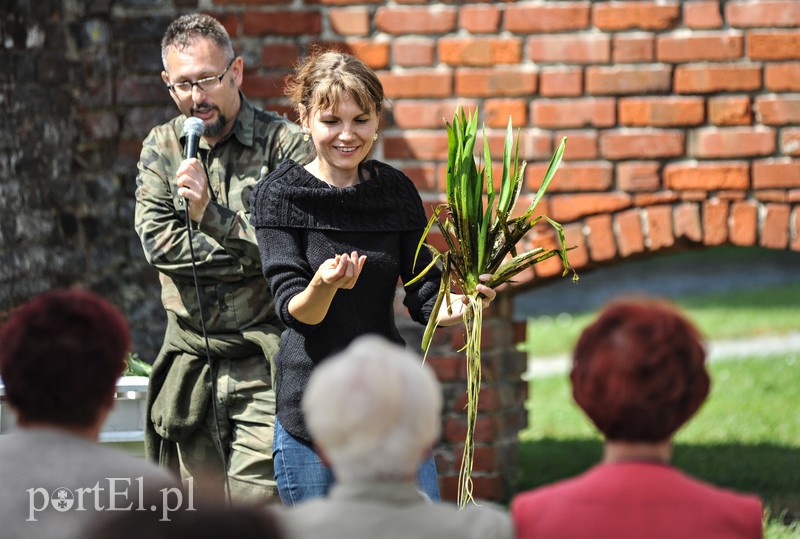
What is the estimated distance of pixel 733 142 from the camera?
506cm

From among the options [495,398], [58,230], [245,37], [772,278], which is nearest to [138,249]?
[58,230]

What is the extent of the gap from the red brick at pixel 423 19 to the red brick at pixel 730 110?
1046 millimetres

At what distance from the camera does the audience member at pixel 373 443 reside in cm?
211

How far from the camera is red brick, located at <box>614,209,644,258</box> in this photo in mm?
5086

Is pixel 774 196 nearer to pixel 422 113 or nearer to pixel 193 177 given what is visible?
pixel 422 113

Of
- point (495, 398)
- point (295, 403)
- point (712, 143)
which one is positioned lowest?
point (495, 398)

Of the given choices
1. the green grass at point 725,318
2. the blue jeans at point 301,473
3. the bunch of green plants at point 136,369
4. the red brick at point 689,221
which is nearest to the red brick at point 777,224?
the red brick at point 689,221

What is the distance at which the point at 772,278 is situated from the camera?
56.7ft

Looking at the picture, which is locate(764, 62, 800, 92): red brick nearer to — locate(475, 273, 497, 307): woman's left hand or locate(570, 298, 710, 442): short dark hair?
locate(475, 273, 497, 307): woman's left hand

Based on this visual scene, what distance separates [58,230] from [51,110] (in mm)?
483

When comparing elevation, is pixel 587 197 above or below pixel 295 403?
above

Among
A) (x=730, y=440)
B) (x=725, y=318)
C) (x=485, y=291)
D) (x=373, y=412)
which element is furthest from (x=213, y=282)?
(x=725, y=318)

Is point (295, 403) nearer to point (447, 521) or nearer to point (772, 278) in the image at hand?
point (447, 521)

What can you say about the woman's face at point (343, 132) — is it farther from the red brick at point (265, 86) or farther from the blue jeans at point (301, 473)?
the red brick at point (265, 86)
